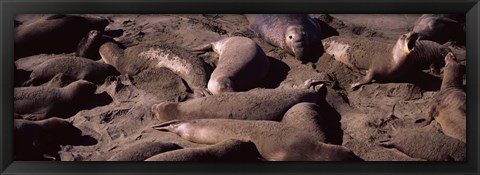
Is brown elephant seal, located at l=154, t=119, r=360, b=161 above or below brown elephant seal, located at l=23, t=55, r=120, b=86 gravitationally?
below

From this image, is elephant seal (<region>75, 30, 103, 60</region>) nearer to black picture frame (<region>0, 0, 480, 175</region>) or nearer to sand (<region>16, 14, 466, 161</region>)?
sand (<region>16, 14, 466, 161</region>)

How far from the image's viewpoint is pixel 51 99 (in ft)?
16.0

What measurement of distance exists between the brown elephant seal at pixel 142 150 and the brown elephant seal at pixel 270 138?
191mm

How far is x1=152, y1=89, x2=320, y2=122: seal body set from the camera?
473 cm

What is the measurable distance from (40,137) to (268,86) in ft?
5.79

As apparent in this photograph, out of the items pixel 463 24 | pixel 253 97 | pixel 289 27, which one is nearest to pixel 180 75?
pixel 253 97

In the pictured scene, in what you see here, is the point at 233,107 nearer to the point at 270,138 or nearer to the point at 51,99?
the point at 270,138

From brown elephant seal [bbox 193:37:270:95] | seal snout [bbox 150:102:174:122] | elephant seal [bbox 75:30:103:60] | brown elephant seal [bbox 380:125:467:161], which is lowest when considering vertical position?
brown elephant seal [bbox 380:125:467:161]

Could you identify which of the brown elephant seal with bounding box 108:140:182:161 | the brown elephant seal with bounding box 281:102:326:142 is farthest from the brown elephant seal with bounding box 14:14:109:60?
the brown elephant seal with bounding box 281:102:326:142

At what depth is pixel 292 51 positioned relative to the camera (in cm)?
546

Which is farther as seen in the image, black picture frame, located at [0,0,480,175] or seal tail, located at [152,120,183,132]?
seal tail, located at [152,120,183,132]

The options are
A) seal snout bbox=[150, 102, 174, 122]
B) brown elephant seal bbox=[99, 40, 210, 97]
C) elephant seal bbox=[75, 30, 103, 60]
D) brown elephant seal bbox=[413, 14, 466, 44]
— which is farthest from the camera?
elephant seal bbox=[75, 30, 103, 60]

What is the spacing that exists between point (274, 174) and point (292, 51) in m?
1.34

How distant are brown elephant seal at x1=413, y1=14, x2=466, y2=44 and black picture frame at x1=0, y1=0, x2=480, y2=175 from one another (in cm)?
10
